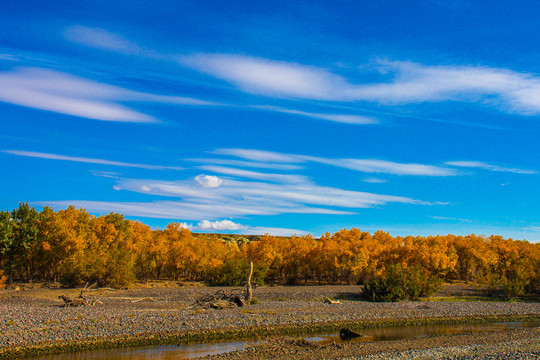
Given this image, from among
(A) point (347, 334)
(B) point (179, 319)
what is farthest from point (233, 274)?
(A) point (347, 334)

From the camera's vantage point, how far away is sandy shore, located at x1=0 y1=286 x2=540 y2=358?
22350 mm

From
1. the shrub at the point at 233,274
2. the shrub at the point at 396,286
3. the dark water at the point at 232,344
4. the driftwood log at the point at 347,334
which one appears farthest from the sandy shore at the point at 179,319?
the shrub at the point at 233,274

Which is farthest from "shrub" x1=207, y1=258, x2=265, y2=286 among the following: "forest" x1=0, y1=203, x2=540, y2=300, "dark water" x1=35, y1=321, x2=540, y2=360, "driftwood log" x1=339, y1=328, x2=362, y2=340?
"driftwood log" x1=339, y1=328, x2=362, y2=340

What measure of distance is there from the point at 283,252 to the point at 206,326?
45593 mm

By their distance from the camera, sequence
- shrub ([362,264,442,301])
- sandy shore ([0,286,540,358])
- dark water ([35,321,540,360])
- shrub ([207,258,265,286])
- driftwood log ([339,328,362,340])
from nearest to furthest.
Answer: dark water ([35,321,540,360]) < sandy shore ([0,286,540,358]) < driftwood log ([339,328,362,340]) < shrub ([362,264,442,301]) < shrub ([207,258,265,286])

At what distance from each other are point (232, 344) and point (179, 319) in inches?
242

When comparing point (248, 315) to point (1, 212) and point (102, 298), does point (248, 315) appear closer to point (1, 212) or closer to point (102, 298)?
point (102, 298)

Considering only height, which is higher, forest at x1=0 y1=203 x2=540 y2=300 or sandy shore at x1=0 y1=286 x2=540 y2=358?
forest at x1=0 y1=203 x2=540 y2=300

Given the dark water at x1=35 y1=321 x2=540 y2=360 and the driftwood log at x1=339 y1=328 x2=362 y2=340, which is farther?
the driftwood log at x1=339 y1=328 x2=362 y2=340

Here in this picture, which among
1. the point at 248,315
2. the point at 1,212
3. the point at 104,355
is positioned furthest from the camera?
the point at 1,212

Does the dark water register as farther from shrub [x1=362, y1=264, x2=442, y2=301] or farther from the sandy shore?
shrub [x1=362, y1=264, x2=442, y2=301]

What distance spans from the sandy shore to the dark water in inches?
44.6

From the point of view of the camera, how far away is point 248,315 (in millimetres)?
30875

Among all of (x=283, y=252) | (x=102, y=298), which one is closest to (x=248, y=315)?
(x=102, y=298)
